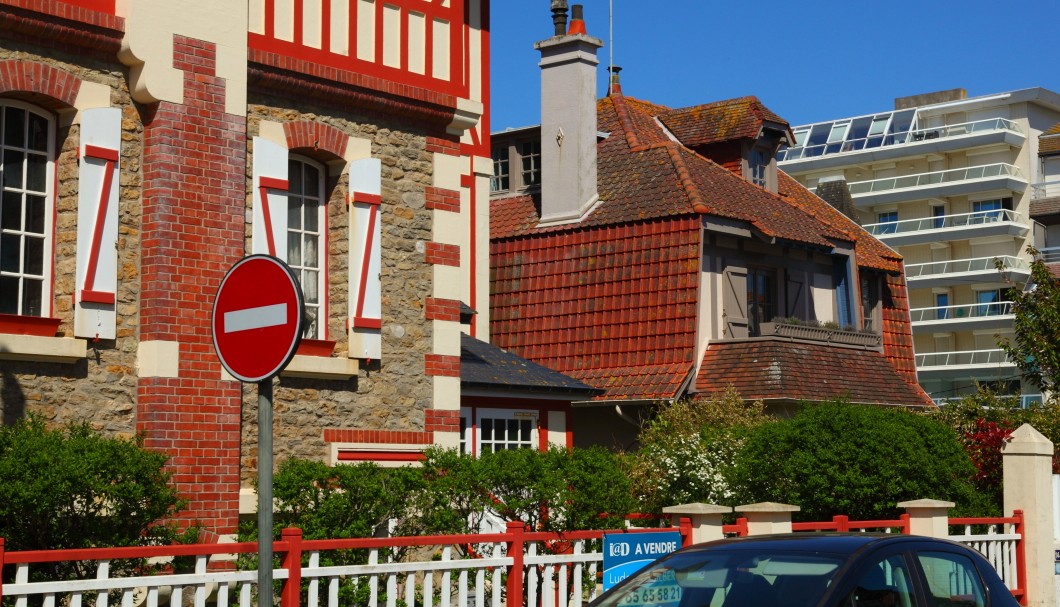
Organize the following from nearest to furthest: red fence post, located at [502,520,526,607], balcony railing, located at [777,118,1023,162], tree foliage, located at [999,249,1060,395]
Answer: red fence post, located at [502,520,526,607] < tree foliage, located at [999,249,1060,395] < balcony railing, located at [777,118,1023,162]

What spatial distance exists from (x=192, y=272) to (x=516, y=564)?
429 cm

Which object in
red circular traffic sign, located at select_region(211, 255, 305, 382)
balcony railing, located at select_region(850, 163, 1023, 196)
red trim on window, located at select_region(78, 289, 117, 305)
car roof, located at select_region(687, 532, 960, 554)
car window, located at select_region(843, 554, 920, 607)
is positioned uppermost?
balcony railing, located at select_region(850, 163, 1023, 196)

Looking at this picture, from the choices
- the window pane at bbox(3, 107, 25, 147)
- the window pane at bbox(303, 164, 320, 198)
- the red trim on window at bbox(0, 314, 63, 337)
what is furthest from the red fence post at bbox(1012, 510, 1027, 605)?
the window pane at bbox(3, 107, 25, 147)

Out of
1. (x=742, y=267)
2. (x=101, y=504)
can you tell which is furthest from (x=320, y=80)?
(x=742, y=267)

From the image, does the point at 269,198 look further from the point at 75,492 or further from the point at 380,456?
the point at 75,492

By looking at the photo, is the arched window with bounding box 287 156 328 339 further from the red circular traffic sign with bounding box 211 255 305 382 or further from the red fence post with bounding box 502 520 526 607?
the red circular traffic sign with bounding box 211 255 305 382

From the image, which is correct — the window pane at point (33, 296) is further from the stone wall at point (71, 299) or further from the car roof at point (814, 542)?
the car roof at point (814, 542)

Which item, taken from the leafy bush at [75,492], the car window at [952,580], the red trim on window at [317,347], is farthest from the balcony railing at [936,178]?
the car window at [952,580]

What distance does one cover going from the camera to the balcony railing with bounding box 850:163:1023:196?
6247cm

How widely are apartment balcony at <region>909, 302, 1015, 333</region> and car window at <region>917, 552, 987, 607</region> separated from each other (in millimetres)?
53143

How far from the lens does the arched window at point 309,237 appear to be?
14758mm

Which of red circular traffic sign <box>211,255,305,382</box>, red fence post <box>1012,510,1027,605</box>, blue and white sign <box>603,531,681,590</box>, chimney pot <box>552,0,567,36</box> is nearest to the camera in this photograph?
red circular traffic sign <box>211,255,305,382</box>

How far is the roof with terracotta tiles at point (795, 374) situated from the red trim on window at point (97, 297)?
597 inches

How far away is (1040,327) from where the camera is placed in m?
29.0
